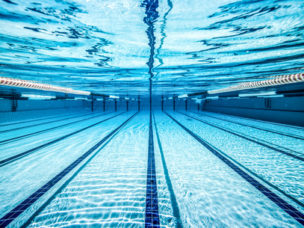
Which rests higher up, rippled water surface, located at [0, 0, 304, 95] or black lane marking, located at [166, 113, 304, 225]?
rippled water surface, located at [0, 0, 304, 95]

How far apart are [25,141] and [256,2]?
639cm

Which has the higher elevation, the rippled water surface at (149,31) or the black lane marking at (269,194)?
the rippled water surface at (149,31)

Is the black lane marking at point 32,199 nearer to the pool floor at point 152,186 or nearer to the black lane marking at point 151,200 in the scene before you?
the pool floor at point 152,186

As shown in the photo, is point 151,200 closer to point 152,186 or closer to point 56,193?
point 152,186

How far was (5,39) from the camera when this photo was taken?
250cm

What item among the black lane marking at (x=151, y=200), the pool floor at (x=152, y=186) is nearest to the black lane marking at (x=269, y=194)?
the pool floor at (x=152, y=186)

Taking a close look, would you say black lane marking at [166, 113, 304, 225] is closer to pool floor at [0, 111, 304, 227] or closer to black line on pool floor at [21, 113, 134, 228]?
pool floor at [0, 111, 304, 227]

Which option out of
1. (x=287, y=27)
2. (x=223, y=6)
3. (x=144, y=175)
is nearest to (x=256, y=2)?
(x=223, y=6)

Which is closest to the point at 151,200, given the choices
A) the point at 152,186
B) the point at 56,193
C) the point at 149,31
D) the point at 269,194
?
the point at 152,186

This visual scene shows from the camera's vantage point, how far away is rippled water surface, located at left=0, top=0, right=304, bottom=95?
Result: 5.64 ft

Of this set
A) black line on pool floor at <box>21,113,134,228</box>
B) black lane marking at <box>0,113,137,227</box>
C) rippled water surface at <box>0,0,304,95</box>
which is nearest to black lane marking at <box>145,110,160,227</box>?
black line on pool floor at <box>21,113,134,228</box>

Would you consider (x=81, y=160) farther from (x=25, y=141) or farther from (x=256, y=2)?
(x=256, y=2)

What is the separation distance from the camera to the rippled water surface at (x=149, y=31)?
5.64 ft

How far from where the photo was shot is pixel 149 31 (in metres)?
2.27
